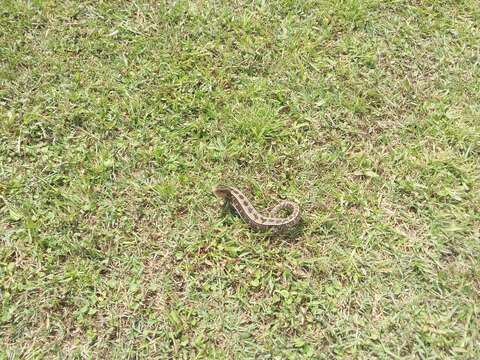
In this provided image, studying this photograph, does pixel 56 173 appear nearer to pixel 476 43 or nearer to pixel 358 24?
pixel 358 24

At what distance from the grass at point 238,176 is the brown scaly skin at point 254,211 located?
0.43ft

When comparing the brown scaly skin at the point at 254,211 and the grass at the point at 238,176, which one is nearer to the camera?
the grass at the point at 238,176

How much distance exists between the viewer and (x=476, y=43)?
5.67m

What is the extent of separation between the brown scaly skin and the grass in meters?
0.13

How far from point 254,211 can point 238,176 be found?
48cm

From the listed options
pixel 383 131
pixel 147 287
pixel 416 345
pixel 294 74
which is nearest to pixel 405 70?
pixel 383 131

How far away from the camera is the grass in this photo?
4.18m

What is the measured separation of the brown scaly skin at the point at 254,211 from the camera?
449cm

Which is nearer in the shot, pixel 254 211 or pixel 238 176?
pixel 254 211

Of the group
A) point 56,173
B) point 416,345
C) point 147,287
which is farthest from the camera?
point 56,173

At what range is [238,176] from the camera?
193 inches

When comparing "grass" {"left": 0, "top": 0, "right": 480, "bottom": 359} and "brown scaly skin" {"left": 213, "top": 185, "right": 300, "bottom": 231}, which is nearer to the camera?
"grass" {"left": 0, "top": 0, "right": 480, "bottom": 359}

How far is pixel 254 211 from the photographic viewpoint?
4590 millimetres

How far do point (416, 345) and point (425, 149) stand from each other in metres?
2.03
